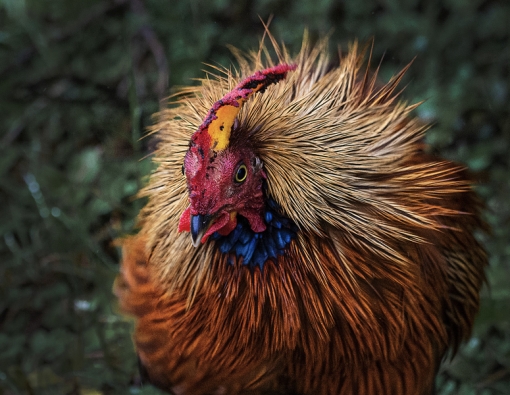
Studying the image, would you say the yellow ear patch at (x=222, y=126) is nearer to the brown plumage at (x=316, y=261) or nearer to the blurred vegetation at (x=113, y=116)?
the brown plumage at (x=316, y=261)

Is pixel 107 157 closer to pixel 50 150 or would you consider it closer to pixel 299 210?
pixel 50 150

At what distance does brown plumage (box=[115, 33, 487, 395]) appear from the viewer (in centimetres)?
115

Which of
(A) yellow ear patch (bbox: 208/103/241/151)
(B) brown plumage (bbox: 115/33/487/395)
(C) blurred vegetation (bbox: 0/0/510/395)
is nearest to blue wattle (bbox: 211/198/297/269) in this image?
(B) brown plumage (bbox: 115/33/487/395)

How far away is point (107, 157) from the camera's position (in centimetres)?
261

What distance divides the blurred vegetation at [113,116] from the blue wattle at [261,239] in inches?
38.7

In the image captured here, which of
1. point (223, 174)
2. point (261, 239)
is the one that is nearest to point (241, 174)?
point (223, 174)

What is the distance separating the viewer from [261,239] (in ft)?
3.80

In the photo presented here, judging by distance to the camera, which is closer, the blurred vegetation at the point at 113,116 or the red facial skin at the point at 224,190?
the red facial skin at the point at 224,190

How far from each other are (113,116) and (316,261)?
1594mm

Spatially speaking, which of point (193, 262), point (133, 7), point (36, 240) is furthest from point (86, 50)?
point (193, 262)

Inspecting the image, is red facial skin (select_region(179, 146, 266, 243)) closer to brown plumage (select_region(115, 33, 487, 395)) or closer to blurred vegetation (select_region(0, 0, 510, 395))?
brown plumage (select_region(115, 33, 487, 395))

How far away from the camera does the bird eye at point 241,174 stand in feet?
3.56

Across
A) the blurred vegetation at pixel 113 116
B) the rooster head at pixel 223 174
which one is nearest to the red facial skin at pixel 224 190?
the rooster head at pixel 223 174

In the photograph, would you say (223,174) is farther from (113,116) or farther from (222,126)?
(113,116)
